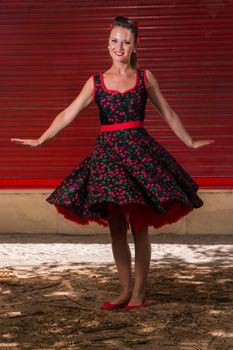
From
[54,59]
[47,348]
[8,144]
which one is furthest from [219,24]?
[47,348]

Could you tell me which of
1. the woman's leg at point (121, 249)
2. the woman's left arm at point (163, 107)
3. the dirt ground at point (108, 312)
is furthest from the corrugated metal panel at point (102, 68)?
the woman's leg at point (121, 249)

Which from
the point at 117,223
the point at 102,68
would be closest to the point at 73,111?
the point at 117,223

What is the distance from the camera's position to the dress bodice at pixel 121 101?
639cm

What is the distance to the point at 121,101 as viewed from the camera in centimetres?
639

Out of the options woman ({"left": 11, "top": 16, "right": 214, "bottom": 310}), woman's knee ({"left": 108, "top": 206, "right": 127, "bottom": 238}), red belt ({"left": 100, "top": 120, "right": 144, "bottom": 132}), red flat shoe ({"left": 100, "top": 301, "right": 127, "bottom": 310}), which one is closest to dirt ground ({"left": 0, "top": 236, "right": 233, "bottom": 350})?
red flat shoe ({"left": 100, "top": 301, "right": 127, "bottom": 310})

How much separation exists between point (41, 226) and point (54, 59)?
210cm

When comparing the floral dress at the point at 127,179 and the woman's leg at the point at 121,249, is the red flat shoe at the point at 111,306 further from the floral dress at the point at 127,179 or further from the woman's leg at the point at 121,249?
the floral dress at the point at 127,179

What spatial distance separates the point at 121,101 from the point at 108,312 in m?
1.53

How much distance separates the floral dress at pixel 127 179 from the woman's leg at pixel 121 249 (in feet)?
0.22

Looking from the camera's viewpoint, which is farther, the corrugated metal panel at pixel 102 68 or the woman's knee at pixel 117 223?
the corrugated metal panel at pixel 102 68

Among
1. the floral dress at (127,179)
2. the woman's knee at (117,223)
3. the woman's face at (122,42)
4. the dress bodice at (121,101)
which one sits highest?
the woman's face at (122,42)

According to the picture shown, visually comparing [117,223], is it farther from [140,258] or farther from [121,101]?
[121,101]

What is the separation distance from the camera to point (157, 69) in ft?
36.2

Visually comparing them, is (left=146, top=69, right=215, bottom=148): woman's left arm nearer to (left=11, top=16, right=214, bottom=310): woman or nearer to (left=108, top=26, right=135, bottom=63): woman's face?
(left=11, top=16, right=214, bottom=310): woman
